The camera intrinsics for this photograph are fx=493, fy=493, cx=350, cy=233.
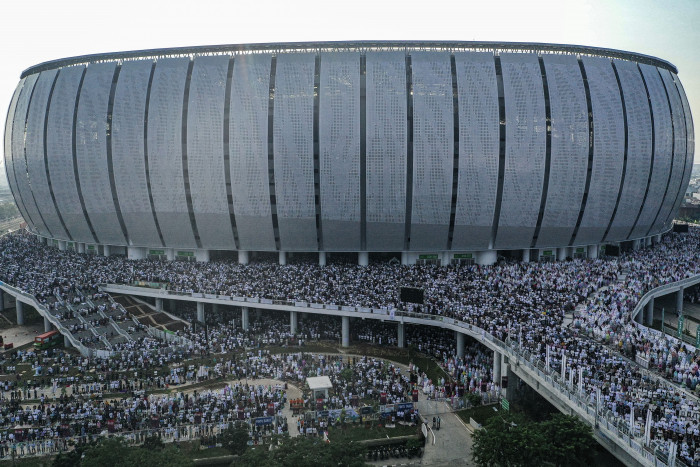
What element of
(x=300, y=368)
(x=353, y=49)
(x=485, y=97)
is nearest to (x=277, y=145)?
(x=353, y=49)

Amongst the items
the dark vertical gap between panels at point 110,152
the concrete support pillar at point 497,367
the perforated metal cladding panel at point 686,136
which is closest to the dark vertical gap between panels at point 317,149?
the dark vertical gap between panels at point 110,152

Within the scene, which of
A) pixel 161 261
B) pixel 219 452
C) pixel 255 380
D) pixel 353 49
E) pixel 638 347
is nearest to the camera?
pixel 219 452

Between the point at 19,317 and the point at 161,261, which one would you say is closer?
the point at 19,317

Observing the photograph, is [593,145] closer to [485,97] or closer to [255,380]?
[485,97]

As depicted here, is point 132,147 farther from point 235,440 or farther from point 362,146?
point 235,440

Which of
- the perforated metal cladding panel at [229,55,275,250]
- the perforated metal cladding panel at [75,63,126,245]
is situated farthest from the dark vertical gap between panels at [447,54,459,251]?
the perforated metal cladding panel at [75,63,126,245]

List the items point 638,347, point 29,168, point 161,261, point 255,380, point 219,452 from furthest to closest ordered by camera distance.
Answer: point 29,168, point 161,261, point 255,380, point 638,347, point 219,452

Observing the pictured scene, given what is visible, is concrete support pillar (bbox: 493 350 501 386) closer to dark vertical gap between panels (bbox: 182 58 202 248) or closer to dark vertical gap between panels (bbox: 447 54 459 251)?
dark vertical gap between panels (bbox: 447 54 459 251)
